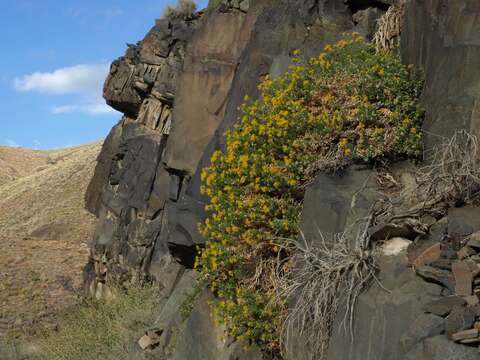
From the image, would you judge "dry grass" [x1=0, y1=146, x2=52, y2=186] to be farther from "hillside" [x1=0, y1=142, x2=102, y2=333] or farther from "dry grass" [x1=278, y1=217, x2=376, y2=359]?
"dry grass" [x1=278, y1=217, x2=376, y2=359]

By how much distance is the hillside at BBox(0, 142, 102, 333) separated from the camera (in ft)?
64.0

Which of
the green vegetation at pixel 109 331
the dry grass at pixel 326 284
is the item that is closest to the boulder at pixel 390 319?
the dry grass at pixel 326 284

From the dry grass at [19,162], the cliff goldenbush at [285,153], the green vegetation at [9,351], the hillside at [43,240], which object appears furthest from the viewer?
the dry grass at [19,162]

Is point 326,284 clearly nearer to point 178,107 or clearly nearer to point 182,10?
point 178,107

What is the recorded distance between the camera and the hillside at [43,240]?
19500 mm

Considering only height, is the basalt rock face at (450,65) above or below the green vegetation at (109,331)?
above

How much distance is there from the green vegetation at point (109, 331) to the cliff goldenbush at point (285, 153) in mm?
3721

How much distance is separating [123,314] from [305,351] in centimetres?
706

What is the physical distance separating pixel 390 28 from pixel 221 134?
3251 millimetres

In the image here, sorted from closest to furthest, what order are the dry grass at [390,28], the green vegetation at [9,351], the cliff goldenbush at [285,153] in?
the cliff goldenbush at [285,153]
the dry grass at [390,28]
the green vegetation at [9,351]

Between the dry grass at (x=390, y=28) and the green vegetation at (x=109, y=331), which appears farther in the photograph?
the green vegetation at (x=109, y=331)

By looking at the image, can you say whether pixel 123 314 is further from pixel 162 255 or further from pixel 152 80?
pixel 152 80

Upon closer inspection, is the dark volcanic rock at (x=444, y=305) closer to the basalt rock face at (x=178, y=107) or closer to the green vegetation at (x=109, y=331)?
the basalt rock face at (x=178, y=107)

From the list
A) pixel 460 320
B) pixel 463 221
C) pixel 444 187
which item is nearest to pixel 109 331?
pixel 444 187
